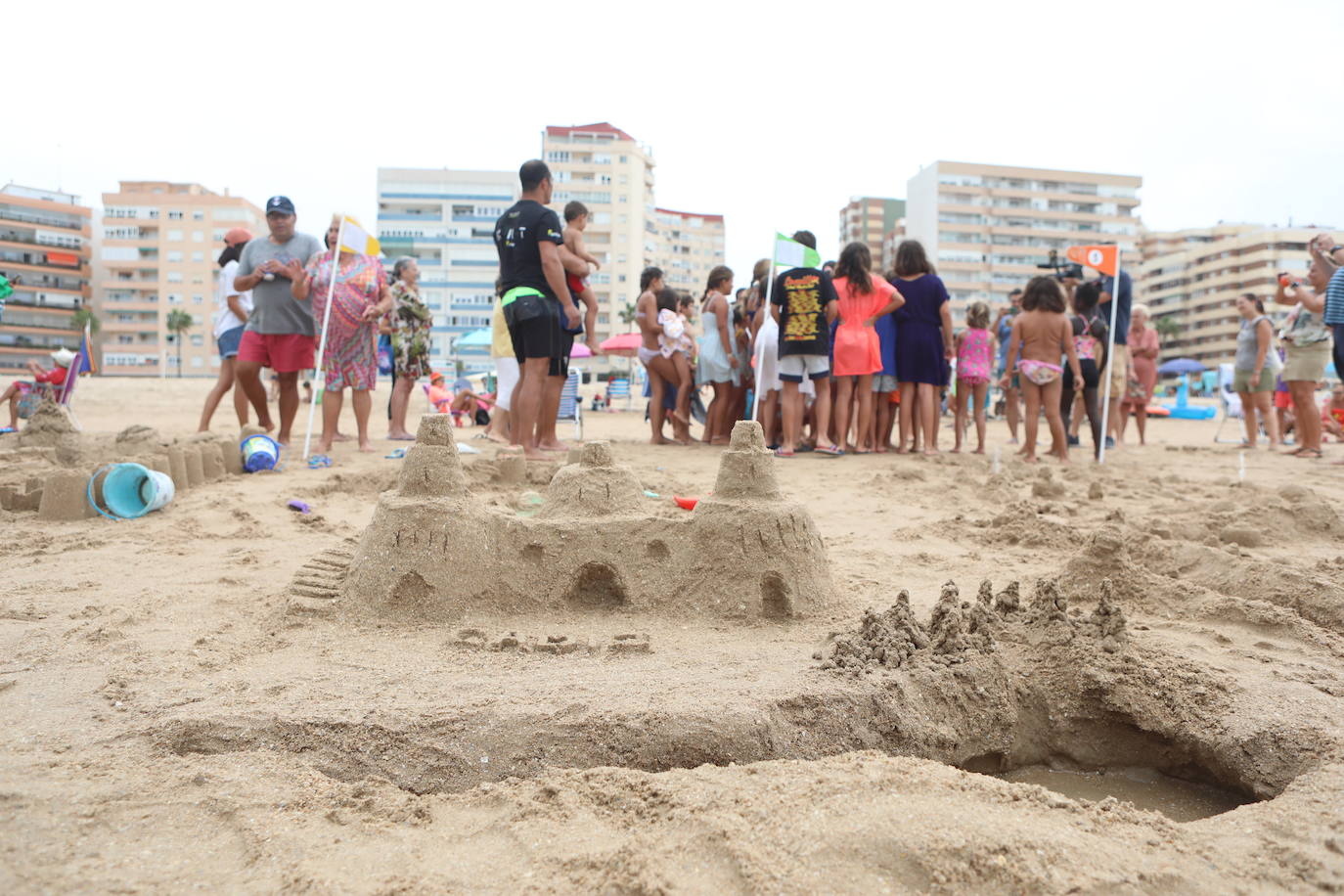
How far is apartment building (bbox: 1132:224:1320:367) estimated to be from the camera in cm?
7025

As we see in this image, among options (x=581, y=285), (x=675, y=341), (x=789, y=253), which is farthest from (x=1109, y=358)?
(x=581, y=285)

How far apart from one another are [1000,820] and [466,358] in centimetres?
6292

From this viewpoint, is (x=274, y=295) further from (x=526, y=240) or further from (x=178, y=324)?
(x=178, y=324)

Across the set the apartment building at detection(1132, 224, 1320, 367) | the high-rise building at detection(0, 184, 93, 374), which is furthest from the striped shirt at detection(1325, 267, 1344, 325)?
the high-rise building at detection(0, 184, 93, 374)

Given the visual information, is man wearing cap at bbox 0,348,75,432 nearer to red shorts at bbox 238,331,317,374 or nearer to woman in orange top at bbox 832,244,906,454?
red shorts at bbox 238,331,317,374

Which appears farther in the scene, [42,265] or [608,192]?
[608,192]

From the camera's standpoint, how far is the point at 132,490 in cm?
468

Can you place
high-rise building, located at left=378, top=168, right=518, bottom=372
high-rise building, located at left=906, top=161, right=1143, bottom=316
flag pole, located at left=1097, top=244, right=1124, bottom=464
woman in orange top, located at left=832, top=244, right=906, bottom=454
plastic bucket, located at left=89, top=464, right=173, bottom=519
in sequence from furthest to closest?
high-rise building, located at left=906, top=161, right=1143, bottom=316
high-rise building, located at left=378, top=168, right=518, bottom=372
flag pole, located at left=1097, top=244, right=1124, bottom=464
woman in orange top, located at left=832, top=244, right=906, bottom=454
plastic bucket, located at left=89, top=464, right=173, bottom=519

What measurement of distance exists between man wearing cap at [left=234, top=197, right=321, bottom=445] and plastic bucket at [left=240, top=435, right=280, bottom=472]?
1023 millimetres

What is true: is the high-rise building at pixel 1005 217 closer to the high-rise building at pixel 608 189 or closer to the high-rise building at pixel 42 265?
the high-rise building at pixel 608 189

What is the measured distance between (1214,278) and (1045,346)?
8310cm

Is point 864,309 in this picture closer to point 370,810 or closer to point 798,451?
point 798,451

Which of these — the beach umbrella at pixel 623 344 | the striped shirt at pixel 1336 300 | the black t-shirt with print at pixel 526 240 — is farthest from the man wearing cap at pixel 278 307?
the beach umbrella at pixel 623 344

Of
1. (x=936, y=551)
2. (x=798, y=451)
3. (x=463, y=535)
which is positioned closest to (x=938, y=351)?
(x=798, y=451)
